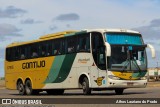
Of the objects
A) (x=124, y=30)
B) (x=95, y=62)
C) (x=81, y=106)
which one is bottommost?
(x=81, y=106)

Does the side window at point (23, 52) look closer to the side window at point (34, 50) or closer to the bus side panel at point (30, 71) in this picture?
the bus side panel at point (30, 71)

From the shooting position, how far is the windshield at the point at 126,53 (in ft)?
77.6

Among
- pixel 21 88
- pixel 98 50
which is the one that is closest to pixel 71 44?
pixel 98 50

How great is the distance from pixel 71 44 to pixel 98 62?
8.38 ft

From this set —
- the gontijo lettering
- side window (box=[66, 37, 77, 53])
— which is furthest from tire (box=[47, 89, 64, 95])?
side window (box=[66, 37, 77, 53])

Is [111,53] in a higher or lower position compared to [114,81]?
higher

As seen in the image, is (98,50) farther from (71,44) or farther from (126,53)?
(71,44)

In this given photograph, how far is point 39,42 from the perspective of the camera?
2898 cm

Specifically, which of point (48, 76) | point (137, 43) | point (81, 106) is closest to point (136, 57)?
point (137, 43)

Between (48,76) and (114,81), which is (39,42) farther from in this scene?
(114,81)

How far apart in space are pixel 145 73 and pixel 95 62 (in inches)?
108

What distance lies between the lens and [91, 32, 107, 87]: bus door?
23766 millimetres

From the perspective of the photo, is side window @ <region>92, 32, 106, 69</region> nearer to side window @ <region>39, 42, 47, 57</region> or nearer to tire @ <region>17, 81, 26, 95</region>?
side window @ <region>39, 42, 47, 57</region>

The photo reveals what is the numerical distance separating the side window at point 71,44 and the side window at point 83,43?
1.39 feet
